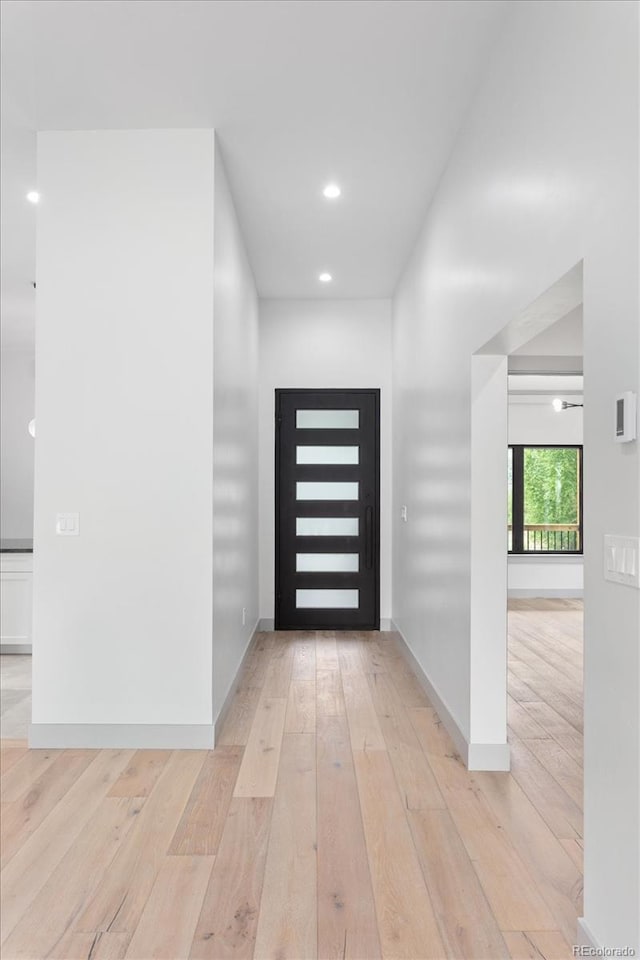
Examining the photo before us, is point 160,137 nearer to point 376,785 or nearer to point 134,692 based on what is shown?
point 134,692

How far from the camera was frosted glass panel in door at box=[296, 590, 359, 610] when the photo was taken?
19.8ft

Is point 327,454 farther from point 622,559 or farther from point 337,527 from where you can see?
point 622,559

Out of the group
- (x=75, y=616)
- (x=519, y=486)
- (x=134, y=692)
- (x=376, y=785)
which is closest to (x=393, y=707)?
(x=376, y=785)

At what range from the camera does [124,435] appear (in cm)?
325

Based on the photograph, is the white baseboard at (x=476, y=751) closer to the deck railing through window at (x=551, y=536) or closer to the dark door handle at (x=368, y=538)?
the dark door handle at (x=368, y=538)

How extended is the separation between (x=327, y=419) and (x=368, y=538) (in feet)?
3.83

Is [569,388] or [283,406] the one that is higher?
[569,388]

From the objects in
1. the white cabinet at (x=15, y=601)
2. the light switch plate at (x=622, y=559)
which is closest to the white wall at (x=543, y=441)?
the white cabinet at (x=15, y=601)

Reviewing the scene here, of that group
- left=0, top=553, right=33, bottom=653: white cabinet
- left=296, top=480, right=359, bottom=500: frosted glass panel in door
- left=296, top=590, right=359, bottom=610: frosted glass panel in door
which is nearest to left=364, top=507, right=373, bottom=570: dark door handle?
left=296, top=480, right=359, bottom=500: frosted glass panel in door

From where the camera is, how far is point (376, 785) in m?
2.78

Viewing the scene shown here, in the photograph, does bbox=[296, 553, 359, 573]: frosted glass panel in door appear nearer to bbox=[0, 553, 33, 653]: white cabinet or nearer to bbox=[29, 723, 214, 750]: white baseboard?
bbox=[0, 553, 33, 653]: white cabinet

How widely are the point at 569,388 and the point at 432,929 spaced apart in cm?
730

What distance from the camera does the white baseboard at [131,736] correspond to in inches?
125

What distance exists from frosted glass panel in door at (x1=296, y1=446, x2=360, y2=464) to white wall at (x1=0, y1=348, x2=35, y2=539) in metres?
3.14
